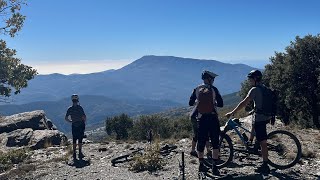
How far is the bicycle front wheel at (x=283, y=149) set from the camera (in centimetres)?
1165

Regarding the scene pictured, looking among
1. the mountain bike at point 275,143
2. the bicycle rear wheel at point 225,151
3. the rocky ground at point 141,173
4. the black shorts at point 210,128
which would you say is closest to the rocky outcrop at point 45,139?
the rocky ground at point 141,173

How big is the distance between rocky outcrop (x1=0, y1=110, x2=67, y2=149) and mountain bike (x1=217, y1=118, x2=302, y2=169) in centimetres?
1430

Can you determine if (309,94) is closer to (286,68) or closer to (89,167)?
(286,68)

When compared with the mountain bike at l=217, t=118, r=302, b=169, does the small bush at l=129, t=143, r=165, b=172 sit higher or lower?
lower

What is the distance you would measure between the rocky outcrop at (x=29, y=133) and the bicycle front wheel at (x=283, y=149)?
15.1 metres

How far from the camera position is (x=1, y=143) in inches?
953

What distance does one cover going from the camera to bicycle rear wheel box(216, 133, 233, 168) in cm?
1223

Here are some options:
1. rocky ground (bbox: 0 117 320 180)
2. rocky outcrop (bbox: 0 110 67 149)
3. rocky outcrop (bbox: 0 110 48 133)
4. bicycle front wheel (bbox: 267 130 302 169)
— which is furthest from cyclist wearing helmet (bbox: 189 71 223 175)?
rocky outcrop (bbox: 0 110 48 133)

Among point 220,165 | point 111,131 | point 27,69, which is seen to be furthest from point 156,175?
point 111,131

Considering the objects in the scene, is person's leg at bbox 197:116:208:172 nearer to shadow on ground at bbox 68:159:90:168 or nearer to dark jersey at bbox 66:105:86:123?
shadow on ground at bbox 68:159:90:168

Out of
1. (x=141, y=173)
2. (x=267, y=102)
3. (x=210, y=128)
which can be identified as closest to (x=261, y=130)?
(x=267, y=102)

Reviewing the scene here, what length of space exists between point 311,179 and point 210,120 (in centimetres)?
354

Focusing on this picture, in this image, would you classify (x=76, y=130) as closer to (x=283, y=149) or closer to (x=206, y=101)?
(x=206, y=101)

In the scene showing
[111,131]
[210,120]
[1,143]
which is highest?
[210,120]
